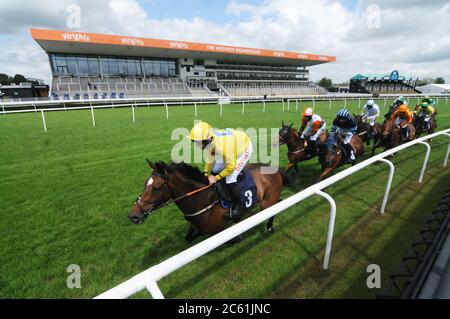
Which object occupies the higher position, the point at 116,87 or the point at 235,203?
the point at 116,87

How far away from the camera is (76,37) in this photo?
2770 cm

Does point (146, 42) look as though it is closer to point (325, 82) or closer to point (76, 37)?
point (76, 37)

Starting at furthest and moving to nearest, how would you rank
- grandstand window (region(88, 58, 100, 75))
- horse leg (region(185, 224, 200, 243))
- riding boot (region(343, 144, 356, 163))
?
grandstand window (region(88, 58, 100, 75)), riding boot (region(343, 144, 356, 163)), horse leg (region(185, 224, 200, 243))

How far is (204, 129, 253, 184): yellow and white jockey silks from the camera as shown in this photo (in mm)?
2723

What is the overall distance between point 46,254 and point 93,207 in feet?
3.89

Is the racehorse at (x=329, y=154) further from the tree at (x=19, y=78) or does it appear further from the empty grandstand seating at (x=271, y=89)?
the tree at (x=19, y=78)

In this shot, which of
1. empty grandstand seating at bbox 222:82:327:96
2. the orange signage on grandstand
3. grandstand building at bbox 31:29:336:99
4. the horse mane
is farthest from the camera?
empty grandstand seating at bbox 222:82:327:96

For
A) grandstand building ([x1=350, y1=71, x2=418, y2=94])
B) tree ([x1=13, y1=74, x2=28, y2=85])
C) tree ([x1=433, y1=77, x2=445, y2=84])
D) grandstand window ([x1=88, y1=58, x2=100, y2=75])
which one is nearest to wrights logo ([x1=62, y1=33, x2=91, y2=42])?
grandstand window ([x1=88, y1=58, x2=100, y2=75])

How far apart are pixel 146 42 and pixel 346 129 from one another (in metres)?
32.6

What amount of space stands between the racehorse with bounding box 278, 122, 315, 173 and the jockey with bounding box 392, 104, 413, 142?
3.76 meters

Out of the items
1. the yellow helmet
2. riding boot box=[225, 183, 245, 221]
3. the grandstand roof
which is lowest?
riding boot box=[225, 183, 245, 221]

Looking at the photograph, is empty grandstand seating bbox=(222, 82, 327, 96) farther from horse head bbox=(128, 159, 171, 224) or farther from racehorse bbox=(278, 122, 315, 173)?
horse head bbox=(128, 159, 171, 224)

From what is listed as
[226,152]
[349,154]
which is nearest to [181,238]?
[226,152]
